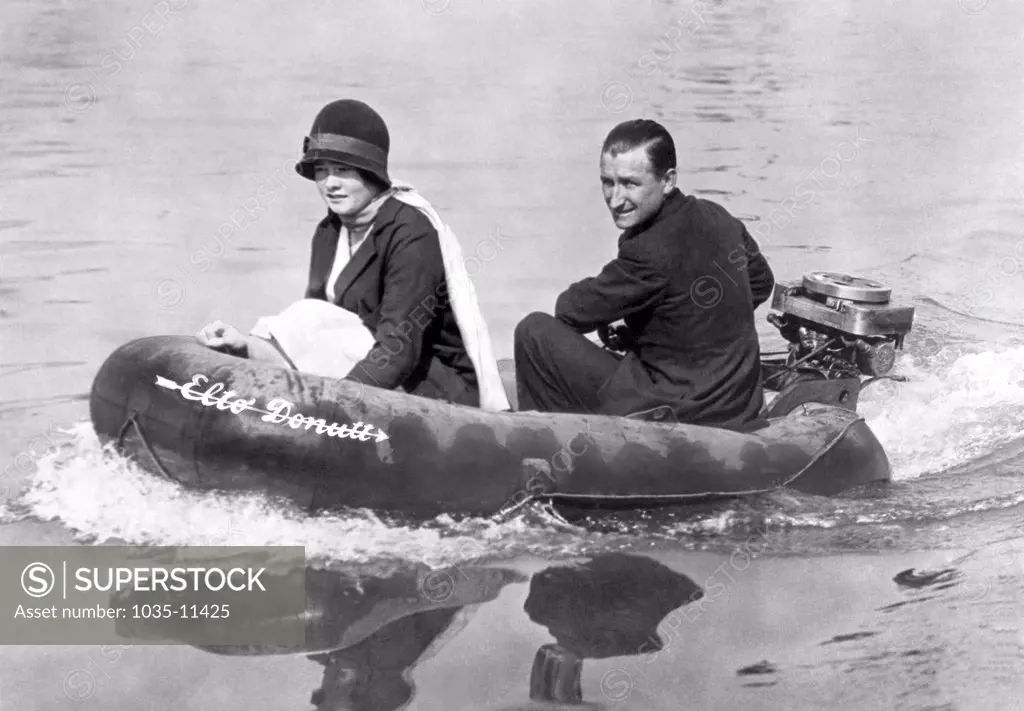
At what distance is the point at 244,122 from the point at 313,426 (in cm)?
958

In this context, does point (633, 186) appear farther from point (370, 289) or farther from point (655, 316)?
point (370, 289)

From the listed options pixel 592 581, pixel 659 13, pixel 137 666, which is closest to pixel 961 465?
pixel 592 581

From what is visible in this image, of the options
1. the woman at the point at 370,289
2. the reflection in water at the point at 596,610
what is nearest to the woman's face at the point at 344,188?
the woman at the point at 370,289

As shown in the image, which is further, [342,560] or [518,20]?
[518,20]

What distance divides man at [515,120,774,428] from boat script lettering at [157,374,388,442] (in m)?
0.91

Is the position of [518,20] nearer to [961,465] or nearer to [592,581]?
[961,465]

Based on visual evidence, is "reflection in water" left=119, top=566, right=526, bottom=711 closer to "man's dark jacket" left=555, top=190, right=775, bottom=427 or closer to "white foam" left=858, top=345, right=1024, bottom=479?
"man's dark jacket" left=555, top=190, right=775, bottom=427

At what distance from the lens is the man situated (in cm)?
538

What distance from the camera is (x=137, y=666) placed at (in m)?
4.53

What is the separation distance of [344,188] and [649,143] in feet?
3.52

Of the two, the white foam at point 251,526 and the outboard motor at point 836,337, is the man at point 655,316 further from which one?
the white foam at point 251,526

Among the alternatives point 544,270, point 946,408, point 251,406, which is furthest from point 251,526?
point 544,270

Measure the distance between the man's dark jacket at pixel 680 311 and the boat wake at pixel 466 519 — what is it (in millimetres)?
435

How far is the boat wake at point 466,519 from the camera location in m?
5.20
